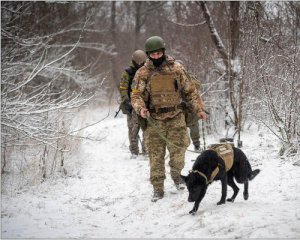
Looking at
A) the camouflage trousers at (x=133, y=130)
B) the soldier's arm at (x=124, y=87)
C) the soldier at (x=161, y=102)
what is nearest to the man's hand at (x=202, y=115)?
the soldier at (x=161, y=102)

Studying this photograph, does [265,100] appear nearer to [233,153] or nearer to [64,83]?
[233,153]

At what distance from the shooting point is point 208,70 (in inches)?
392

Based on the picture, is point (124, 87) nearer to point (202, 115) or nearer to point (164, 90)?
point (164, 90)

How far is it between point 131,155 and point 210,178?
4.18 m

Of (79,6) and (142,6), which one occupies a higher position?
(142,6)

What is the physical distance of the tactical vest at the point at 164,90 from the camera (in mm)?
5270

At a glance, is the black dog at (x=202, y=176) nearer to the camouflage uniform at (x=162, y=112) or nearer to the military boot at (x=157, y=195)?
the camouflage uniform at (x=162, y=112)

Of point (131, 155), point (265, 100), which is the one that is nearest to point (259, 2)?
point (265, 100)

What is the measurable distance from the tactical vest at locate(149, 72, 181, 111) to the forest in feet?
2.90

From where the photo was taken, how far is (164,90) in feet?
17.3

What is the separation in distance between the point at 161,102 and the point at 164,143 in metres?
0.62

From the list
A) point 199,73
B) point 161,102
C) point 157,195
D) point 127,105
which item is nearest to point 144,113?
point 161,102

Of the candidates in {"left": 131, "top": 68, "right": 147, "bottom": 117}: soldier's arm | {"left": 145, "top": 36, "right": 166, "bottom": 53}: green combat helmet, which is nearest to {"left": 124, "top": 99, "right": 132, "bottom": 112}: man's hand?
{"left": 131, "top": 68, "right": 147, "bottom": 117}: soldier's arm

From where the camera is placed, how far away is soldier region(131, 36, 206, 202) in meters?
5.27
